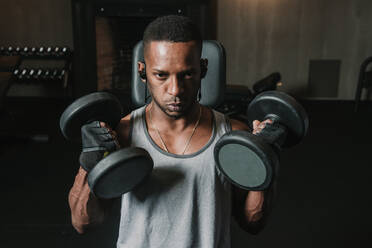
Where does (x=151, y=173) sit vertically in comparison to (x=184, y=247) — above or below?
above

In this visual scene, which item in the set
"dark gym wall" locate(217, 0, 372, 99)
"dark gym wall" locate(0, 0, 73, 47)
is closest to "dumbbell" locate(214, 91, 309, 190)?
"dark gym wall" locate(217, 0, 372, 99)

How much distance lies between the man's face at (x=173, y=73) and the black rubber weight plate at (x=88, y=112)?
0.12 meters

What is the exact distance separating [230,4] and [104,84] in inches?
72.7

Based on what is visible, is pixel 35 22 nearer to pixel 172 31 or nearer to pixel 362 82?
pixel 362 82

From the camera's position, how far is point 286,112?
2.95ft

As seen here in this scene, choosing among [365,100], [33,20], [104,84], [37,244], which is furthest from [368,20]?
[37,244]

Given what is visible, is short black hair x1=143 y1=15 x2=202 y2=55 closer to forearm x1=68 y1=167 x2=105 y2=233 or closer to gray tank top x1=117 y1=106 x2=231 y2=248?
gray tank top x1=117 y1=106 x2=231 y2=248

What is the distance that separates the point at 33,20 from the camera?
4684 mm

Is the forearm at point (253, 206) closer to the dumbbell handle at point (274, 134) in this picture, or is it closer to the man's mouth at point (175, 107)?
the dumbbell handle at point (274, 134)

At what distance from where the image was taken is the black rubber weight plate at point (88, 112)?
85cm

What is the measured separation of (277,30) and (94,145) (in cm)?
429

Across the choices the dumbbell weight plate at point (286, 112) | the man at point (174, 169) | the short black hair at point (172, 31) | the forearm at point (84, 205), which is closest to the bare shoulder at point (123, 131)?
the man at point (174, 169)

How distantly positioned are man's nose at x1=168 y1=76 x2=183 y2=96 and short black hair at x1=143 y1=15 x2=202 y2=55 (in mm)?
82

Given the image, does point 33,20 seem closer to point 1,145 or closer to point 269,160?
point 1,145
